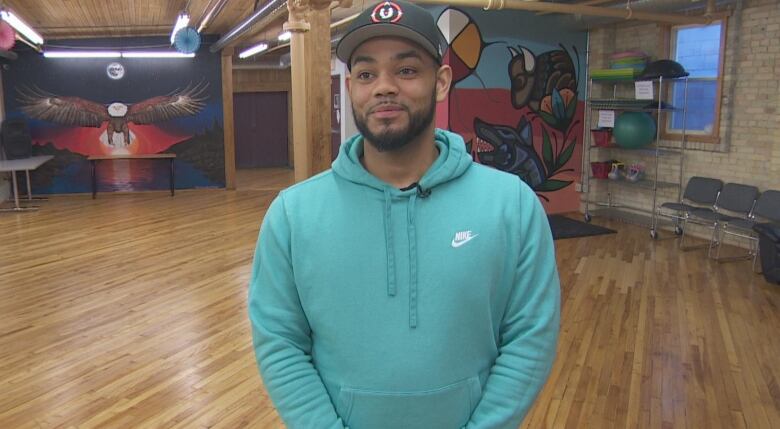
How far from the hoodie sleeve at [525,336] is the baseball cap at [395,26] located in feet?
1.30

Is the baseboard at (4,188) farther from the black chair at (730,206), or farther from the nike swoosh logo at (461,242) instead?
the nike swoosh logo at (461,242)

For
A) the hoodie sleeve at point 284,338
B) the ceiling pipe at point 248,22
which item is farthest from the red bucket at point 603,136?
the hoodie sleeve at point 284,338

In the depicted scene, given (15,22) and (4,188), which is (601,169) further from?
(4,188)

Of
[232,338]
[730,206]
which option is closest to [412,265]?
[232,338]

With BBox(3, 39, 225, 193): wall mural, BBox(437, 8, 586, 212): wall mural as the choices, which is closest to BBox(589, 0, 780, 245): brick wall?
BBox(437, 8, 586, 212): wall mural

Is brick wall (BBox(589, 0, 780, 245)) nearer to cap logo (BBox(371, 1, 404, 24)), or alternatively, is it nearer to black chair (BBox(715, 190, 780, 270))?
black chair (BBox(715, 190, 780, 270))

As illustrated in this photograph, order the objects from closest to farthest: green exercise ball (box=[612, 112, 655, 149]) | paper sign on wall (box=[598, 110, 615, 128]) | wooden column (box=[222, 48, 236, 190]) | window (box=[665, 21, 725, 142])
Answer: window (box=[665, 21, 725, 142]) → green exercise ball (box=[612, 112, 655, 149]) → paper sign on wall (box=[598, 110, 615, 128]) → wooden column (box=[222, 48, 236, 190])

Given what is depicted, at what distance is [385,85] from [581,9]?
6.26 m

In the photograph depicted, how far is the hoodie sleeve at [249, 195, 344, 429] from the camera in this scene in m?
1.37

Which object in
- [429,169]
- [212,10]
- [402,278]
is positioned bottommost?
[402,278]

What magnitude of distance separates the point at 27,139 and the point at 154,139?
6.70ft

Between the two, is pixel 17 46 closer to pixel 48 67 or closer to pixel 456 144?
pixel 48 67

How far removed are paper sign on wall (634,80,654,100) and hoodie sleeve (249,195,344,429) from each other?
7.08 metres

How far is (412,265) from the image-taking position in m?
1.34
